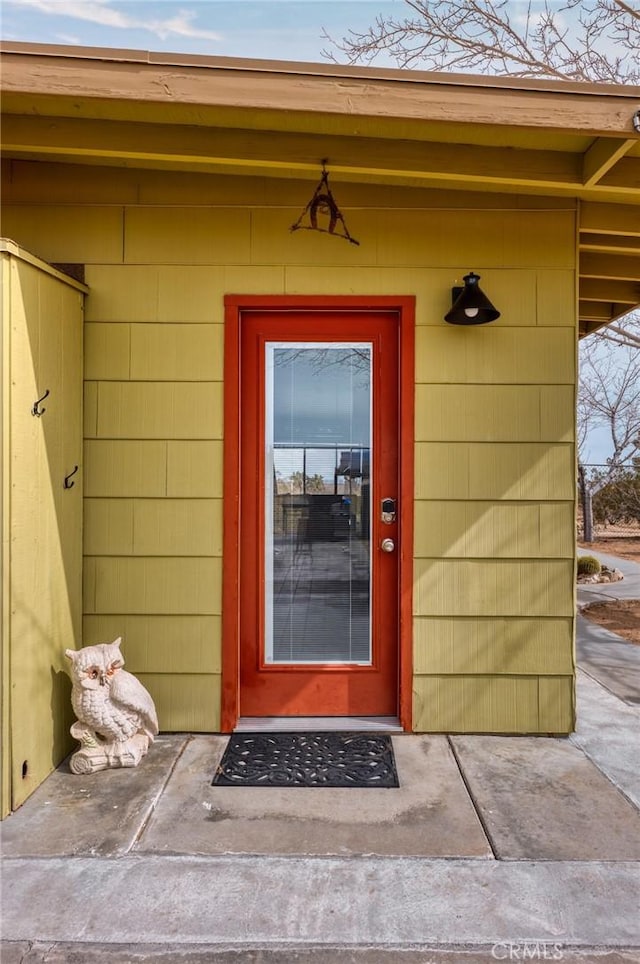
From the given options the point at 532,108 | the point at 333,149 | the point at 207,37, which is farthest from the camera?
the point at 207,37

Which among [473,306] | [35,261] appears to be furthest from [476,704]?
[35,261]

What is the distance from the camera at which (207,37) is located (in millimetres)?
3195

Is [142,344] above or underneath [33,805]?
above

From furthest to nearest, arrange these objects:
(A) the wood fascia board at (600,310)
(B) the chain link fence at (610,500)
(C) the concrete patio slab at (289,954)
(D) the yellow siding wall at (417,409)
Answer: (B) the chain link fence at (610,500)
(A) the wood fascia board at (600,310)
(D) the yellow siding wall at (417,409)
(C) the concrete patio slab at (289,954)

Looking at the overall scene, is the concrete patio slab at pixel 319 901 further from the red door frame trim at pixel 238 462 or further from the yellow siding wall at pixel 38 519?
the red door frame trim at pixel 238 462

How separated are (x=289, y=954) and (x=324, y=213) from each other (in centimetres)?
277

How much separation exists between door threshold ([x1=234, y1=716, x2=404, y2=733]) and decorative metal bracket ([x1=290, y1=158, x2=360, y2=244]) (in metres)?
2.25

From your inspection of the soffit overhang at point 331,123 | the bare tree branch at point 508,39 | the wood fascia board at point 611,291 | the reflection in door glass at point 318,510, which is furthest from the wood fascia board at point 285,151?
the bare tree branch at point 508,39

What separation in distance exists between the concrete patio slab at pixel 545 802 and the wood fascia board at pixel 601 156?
2.44 m

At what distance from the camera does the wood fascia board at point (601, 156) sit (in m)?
2.12

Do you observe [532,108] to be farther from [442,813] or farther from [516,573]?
[442,813]

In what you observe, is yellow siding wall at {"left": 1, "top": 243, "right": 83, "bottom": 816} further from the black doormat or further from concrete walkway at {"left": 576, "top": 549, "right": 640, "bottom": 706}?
concrete walkway at {"left": 576, "top": 549, "right": 640, "bottom": 706}

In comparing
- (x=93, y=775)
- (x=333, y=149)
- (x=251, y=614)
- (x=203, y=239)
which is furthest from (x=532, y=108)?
(x=93, y=775)

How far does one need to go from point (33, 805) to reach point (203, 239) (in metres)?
2.46
